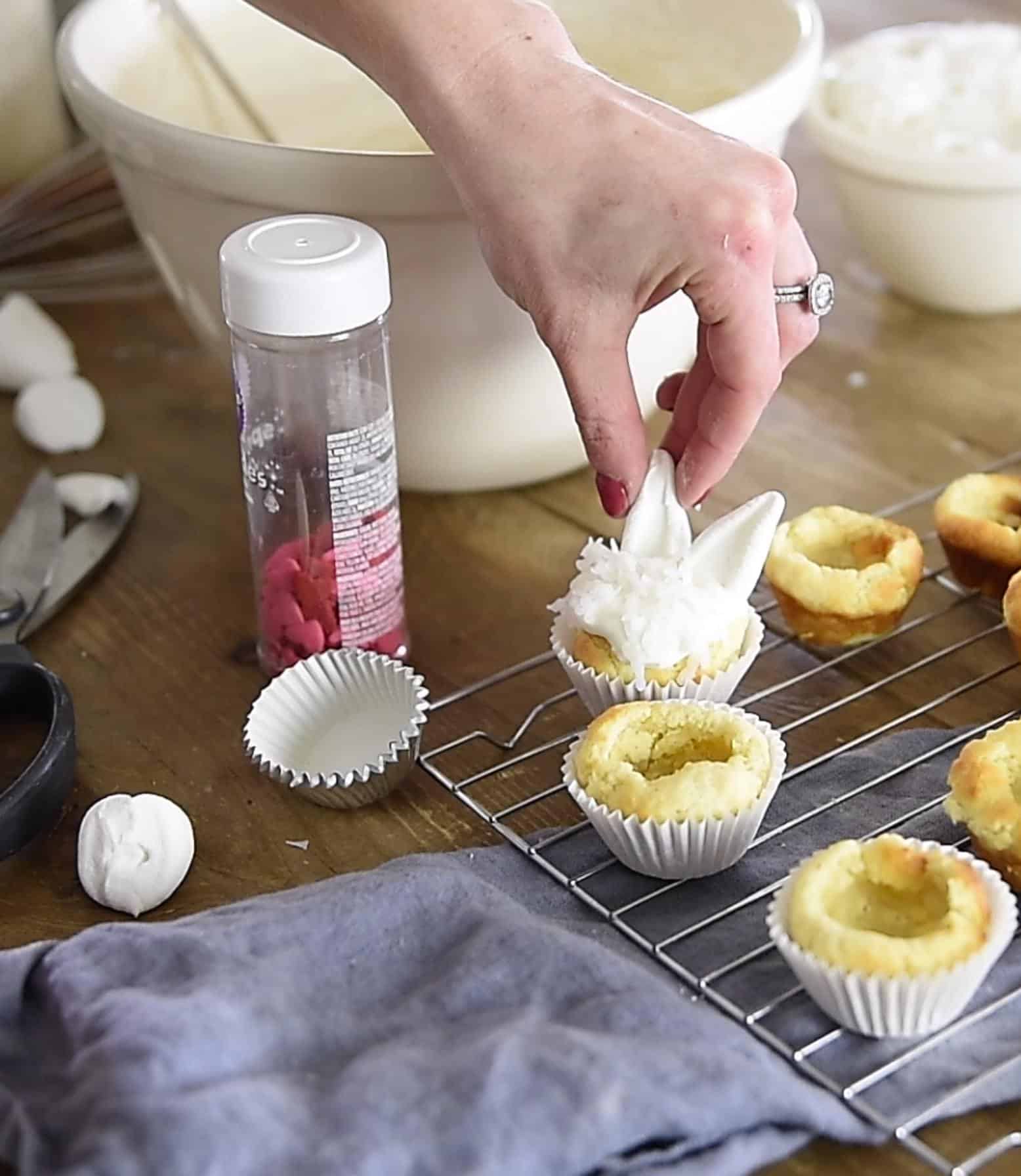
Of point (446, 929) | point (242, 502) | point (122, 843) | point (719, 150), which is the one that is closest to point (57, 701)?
point (122, 843)

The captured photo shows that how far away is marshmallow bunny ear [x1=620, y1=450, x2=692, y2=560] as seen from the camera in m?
1.09

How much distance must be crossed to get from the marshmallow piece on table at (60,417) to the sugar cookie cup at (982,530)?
69 cm

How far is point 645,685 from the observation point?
105 centimetres

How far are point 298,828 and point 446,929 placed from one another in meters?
0.16

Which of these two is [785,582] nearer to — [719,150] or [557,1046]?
[719,150]

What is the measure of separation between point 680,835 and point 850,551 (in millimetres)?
350

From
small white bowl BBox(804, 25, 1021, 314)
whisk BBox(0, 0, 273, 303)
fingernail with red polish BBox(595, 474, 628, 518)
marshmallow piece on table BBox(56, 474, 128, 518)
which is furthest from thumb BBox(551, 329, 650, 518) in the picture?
whisk BBox(0, 0, 273, 303)

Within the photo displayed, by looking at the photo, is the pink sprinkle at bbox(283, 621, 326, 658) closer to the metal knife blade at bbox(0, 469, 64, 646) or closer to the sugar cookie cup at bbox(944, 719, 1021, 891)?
the metal knife blade at bbox(0, 469, 64, 646)

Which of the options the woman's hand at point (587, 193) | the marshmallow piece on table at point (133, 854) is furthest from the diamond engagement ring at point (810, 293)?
the marshmallow piece on table at point (133, 854)

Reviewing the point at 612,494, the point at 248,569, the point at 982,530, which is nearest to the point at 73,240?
the point at 248,569

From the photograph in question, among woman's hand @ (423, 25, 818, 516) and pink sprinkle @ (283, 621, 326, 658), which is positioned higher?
woman's hand @ (423, 25, 818, 516)

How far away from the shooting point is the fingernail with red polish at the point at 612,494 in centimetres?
107

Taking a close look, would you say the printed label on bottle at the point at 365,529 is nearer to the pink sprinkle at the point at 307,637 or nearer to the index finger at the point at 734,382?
the pink sprinkle at the point at 307,637

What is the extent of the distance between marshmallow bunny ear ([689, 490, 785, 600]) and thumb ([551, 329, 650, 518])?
0.05m
